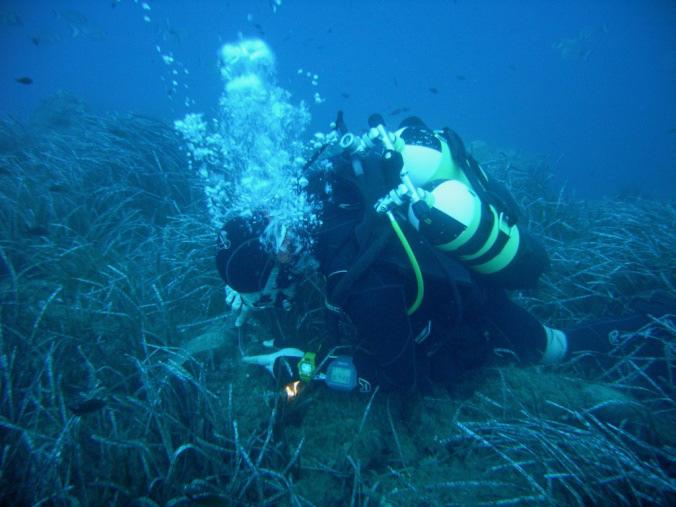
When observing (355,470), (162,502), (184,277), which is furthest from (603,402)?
(184,277)

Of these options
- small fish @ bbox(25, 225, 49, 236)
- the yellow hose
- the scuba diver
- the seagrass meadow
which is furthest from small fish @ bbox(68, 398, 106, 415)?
small fish @ bbox(25, 225, 49, 236)

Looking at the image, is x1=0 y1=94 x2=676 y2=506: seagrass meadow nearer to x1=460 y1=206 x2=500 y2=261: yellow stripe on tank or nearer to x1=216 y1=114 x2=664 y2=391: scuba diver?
x1=216 y1=114 x2=664 y2=391: scuba diver

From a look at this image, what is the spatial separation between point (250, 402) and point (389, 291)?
1.43 metres

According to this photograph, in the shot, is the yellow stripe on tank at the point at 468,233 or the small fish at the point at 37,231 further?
the small fish at the point at 37,231

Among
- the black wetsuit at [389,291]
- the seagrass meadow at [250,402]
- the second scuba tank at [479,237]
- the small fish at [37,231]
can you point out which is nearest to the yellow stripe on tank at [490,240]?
the second scuba tank at [479,237]

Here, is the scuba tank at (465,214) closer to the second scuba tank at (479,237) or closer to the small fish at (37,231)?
the second scuba tank at (479,237)

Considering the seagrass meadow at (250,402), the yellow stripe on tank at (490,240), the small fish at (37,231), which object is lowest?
the seagrass meadow at (250,402)

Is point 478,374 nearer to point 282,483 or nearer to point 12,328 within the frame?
point 282,483

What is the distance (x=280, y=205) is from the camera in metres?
2.45

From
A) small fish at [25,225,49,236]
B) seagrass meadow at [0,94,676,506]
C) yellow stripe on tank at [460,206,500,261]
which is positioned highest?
small fish at [25,225,49,236]

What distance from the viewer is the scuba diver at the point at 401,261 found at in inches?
81.4

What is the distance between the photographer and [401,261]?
6.76ft

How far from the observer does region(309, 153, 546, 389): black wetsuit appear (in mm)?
2055

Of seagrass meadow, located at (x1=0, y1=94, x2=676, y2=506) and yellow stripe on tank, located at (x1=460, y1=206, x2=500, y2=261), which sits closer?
seagrass meadow, located at (x1=0, y1=94, x2=676, y2=506)
